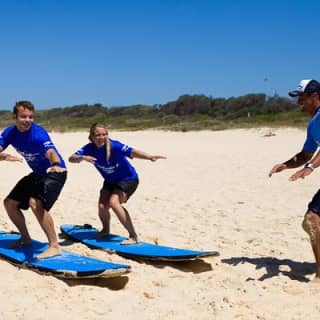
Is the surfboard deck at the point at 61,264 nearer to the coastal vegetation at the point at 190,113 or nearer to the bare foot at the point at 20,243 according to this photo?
the bare foot at the point at 20,243

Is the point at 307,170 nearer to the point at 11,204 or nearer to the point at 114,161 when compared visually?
the point at 114,161

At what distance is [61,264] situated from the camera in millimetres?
5223

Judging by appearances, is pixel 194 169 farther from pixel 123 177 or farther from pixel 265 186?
pixel 123 177

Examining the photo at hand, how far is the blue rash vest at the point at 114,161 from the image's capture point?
6.41 metres

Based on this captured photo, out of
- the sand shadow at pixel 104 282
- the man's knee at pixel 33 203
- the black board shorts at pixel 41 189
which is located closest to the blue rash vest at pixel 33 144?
the black board shorts at pixel 41 189

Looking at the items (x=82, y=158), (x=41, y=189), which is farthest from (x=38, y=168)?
(x=82, y=158)

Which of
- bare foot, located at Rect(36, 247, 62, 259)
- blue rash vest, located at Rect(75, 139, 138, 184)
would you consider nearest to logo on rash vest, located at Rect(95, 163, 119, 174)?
blue rash vest, located at Rect(75, 139, 138, 184)

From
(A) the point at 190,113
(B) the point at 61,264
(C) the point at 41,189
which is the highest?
(A) the point at 190,113

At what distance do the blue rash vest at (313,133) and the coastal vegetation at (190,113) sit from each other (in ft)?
78.1

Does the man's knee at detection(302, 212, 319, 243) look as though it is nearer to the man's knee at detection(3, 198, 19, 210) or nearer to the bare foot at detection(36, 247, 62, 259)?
the bare foot at detection(36, 247, 62, 259)

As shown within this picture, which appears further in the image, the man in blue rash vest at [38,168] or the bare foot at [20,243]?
the bare foot at [20,243]

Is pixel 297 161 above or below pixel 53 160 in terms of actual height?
below

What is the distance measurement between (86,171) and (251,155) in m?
5.78

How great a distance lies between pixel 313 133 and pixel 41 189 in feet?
8.95
